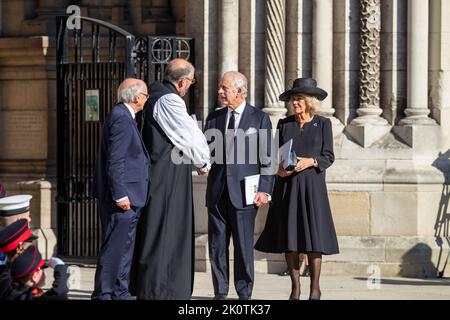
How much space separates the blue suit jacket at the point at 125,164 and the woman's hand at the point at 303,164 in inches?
55.2

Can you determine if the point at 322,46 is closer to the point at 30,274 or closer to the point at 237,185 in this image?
the point at 237,185

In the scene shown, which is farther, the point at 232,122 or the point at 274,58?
the point at 274,58

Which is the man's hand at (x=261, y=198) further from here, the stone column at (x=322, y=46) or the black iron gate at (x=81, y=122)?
the black iron gate at (x=81, y=122)

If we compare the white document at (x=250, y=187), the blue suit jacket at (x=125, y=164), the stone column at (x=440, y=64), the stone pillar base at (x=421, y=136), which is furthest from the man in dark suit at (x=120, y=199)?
the stone column at (x=440, y=64)

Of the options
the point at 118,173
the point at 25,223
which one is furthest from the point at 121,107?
the point at 25,223

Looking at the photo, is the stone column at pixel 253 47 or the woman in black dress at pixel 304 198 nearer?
the woman in black dress at pixel 304 198

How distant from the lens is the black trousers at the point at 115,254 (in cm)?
1197

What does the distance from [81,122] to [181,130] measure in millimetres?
3969

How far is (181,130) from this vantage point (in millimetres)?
12102

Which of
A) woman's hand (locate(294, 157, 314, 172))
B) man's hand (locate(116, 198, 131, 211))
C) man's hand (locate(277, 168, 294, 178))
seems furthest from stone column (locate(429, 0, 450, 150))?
man's hand (locate(116, 198, 131, 211))

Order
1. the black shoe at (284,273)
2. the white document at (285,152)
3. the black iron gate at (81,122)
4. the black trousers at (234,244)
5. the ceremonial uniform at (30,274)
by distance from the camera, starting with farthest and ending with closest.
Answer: the black iron gate at (81,122) < the black shoe at (284,273) < the white document at (285,152) < the black trousers at (234,244) < the ceremonial uniform at (30,274)

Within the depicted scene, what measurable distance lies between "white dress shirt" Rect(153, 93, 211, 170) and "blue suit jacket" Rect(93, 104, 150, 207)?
22cm

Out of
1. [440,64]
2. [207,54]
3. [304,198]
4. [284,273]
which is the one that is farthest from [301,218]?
[207,54]
